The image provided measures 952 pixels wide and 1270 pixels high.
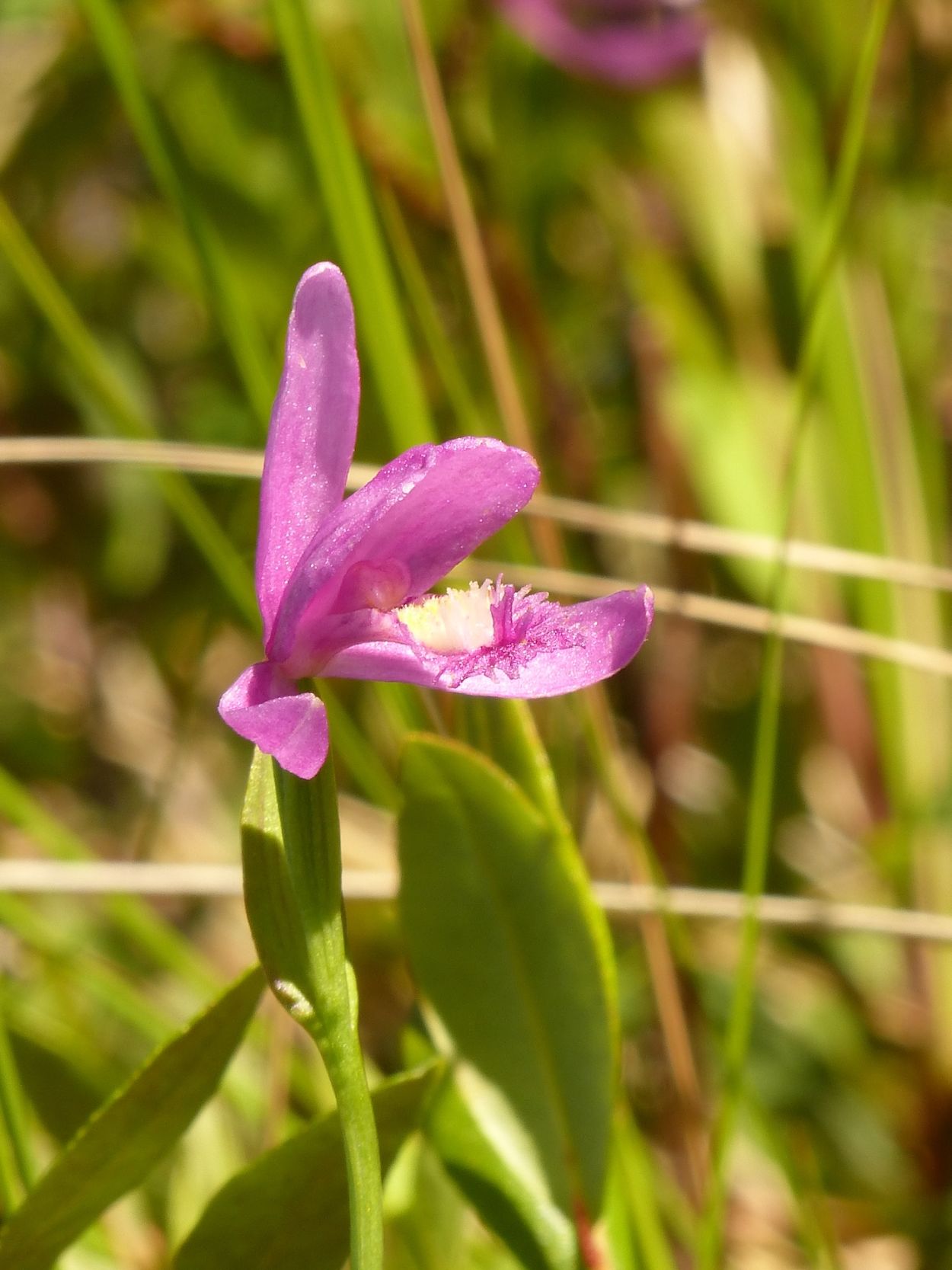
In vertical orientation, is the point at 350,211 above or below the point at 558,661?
above

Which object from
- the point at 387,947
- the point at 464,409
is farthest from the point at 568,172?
the point at 387,947

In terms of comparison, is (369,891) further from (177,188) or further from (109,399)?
(177,188)

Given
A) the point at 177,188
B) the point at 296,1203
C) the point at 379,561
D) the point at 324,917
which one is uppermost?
the point at 177,188

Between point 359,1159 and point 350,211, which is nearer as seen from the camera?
Result: point 359,1159

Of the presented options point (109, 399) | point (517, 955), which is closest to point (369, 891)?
point (517, 955)

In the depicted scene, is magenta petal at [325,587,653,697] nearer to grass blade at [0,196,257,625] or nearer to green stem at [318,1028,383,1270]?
green stem at [318,1028,383,1270]

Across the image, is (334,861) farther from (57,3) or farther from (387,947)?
(57,3)
